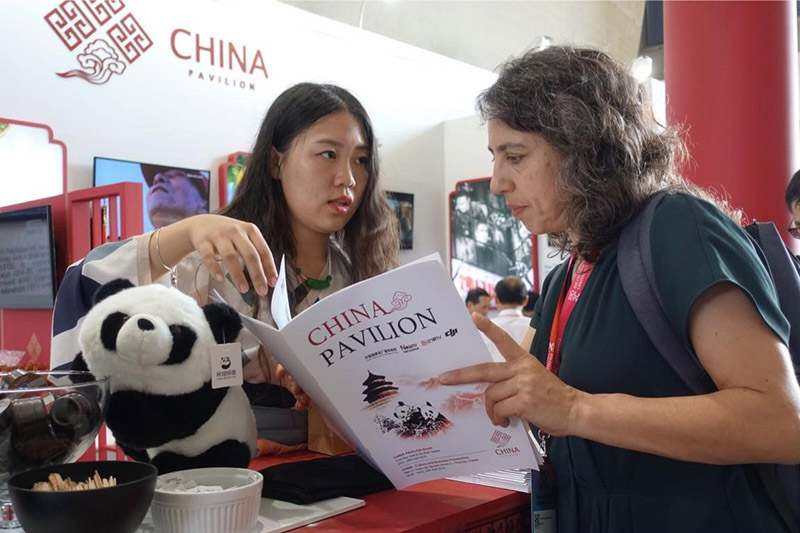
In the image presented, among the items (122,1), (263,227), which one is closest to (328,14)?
(122,1)

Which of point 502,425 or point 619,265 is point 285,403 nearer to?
point 502,425

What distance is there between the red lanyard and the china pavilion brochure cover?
0.82ft

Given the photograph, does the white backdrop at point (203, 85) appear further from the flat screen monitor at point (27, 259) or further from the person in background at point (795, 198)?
the person in background at point (795, 198)

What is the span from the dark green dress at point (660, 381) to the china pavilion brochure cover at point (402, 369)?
0.15 metres

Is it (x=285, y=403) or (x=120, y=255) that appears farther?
(x=285, y=403)

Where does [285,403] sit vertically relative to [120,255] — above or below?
below

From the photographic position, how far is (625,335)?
3.36 ft

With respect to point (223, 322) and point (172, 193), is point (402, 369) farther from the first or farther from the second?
point (172, 193)

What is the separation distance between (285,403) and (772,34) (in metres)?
2.96

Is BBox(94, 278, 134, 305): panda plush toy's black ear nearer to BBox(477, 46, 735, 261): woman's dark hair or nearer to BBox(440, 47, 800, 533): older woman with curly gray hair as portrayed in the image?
BBox(440, 47, 800, 533): older woman with curly gray hair

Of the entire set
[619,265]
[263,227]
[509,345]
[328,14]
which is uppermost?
[328,14]

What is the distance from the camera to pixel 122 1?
378 cm

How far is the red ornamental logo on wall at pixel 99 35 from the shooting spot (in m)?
3.56

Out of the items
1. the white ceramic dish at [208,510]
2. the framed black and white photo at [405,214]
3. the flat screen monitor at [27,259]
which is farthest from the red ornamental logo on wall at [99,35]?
the white ceramic dish at [208,510]
